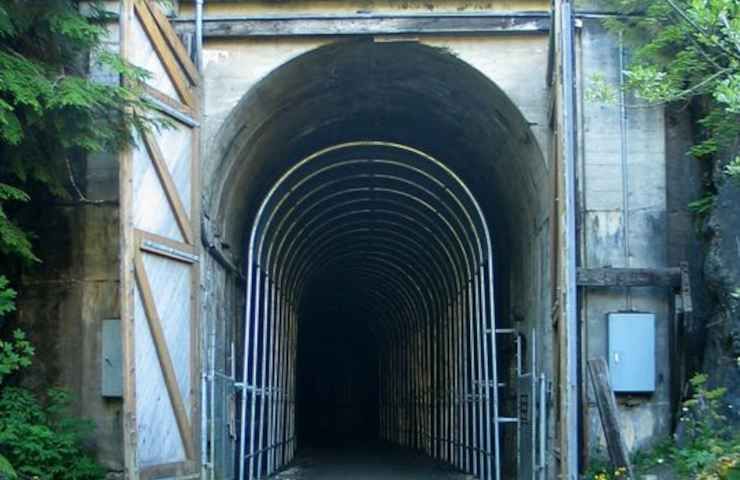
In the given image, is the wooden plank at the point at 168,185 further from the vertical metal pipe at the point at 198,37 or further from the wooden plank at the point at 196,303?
the vertical metal pipe at the point at 198,37

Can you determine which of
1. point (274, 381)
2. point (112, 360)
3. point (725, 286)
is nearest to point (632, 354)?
point (725, 286)

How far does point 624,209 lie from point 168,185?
→ 17.1 ft

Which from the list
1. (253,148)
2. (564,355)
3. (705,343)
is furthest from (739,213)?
(253,148)

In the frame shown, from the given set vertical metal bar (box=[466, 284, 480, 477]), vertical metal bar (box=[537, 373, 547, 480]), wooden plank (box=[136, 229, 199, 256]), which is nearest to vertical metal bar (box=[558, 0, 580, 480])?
vertical metal bar (box=[537, 373, 547, 480])

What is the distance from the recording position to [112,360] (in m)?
12.7

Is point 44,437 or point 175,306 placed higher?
point 175,306

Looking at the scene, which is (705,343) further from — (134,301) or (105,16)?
(105,16)

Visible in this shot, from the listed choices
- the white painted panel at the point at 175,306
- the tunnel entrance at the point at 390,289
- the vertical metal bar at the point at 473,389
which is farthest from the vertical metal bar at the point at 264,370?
the white painted panel at the point at 175,306

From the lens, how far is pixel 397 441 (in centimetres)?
3588

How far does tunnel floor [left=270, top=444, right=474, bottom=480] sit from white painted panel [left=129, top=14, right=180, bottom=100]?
925 cm

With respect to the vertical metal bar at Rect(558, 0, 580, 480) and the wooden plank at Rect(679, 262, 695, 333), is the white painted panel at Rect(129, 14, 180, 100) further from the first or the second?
the wooden plank at Rect(679, 262, 695, 333)

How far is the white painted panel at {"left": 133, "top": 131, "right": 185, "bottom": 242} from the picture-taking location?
1180cm

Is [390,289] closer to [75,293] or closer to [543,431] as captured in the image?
[543,431]

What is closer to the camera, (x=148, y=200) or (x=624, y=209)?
(x=148, y=200)
